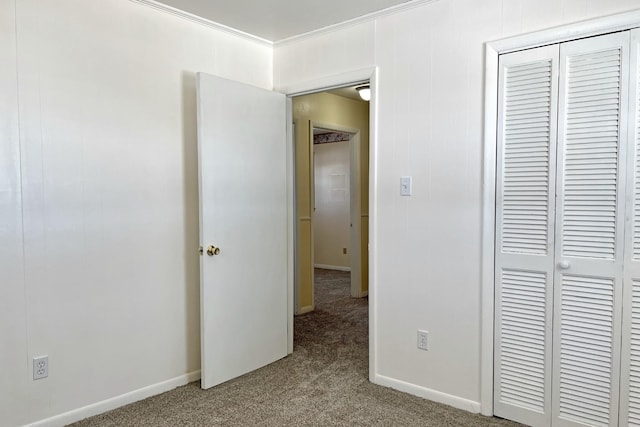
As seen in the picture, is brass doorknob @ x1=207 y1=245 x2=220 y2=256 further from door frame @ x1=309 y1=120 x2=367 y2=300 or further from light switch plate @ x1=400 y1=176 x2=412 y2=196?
door frame @ x1=309 y1=120 x2=367 y2=300

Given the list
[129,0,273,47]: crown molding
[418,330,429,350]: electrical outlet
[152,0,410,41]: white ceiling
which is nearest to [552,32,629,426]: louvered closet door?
[418,330,429,350]: electrical outlet

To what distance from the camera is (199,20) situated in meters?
2.88

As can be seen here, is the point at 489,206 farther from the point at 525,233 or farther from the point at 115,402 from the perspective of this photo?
the point at 115,402

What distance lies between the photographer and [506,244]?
7.75 feet

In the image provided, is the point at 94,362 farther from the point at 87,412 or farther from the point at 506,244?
the point at 506,244

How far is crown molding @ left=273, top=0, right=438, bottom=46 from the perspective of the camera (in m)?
2.63

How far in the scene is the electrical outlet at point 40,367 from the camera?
7.38 feet

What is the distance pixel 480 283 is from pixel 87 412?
2227 mm

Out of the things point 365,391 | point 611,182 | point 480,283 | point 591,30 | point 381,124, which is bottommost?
point 365,391

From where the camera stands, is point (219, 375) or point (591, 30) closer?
point (591, 30)

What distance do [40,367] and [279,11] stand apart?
2.37 m

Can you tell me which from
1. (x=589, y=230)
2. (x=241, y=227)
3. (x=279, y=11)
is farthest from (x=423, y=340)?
(x=279, y=11)

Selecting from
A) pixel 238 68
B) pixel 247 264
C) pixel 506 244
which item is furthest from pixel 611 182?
pixel 238 68

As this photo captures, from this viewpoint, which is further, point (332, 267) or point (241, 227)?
point (332, 267)
